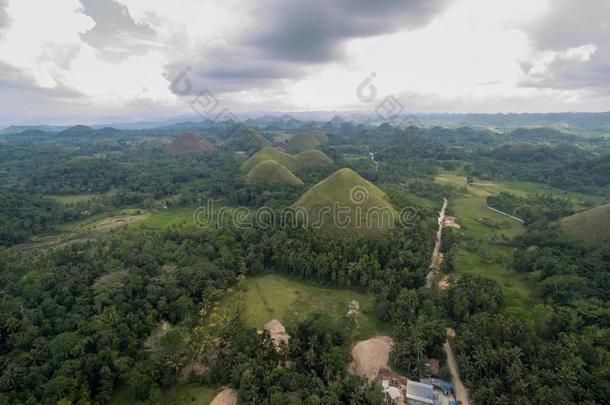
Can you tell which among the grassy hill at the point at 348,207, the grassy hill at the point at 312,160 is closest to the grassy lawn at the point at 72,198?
the grassy hill at the point at 348,207

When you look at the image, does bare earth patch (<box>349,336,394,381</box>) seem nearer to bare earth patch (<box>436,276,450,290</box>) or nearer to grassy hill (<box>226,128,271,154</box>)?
bare earth patch (<box>436,276,450,290</box>)

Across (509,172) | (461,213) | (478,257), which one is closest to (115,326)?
(478,257)

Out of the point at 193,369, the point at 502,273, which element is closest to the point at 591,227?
the point at 502,273

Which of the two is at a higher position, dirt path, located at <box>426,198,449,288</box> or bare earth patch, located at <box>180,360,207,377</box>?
bare earth patch, located at <box>180,360,207,377</box>

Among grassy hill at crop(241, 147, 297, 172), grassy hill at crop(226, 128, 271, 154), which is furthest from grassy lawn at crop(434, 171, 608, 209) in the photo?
grassy hill at crop(226, 128, 271, 154)

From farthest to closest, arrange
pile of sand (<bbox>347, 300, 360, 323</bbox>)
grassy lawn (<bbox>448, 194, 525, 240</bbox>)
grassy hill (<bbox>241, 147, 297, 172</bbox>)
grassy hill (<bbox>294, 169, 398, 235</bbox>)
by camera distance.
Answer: grassy hill (<bbox>241, 147, 297, 172</bbox>), grassy lawn (<bbox>448, 194, 525, 240</bbox>), grassy hill (<bbox>294, 169, 398, 235</bbox>), pile of sand (<bbox>347, 300, 360, 323</bbox>)

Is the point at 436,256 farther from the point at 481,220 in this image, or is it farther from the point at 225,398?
the point at 225,398
